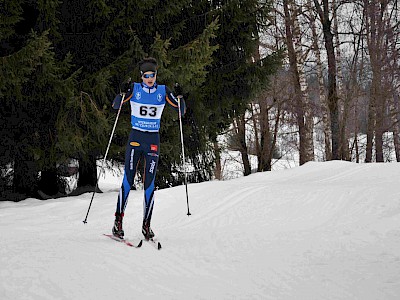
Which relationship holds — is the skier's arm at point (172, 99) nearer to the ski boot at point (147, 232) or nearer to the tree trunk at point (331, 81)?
the ski boot at point (147, 232)

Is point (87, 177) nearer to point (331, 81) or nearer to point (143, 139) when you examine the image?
point (143, 139)

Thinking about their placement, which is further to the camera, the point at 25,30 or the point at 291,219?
the point at 25,30

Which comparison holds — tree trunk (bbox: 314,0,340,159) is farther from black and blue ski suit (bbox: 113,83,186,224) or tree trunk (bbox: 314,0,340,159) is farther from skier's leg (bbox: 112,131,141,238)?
skier's leg (bbox: 112,131,141,238)

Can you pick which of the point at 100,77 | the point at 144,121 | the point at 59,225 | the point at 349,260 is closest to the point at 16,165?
the point at 100,77

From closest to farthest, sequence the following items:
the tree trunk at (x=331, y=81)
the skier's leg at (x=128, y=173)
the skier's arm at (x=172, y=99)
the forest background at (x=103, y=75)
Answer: the skier's leg at (x=128, y=173) < the skier's arm at (x=172, y=99) < the forest background at (x=103, y=75) < the tree trunk at (x=331, y=81)

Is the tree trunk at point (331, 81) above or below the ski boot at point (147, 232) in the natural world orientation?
above

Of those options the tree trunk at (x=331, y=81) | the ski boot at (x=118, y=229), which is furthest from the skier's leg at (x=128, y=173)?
the tree trunk at (x=331, y=81)

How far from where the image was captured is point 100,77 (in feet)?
27.8

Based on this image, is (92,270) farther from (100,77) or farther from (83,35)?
(83,35)

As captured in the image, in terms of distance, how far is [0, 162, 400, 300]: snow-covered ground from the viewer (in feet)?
10.8

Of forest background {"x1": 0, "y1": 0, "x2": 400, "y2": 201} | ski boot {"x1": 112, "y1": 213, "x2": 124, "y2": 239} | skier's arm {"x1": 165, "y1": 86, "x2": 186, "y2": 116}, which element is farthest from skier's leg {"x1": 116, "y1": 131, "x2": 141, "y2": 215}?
forest background {"x1": 0, "y1": 0, "x2": 400, "y2": 201}

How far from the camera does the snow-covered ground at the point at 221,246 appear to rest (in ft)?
10.8

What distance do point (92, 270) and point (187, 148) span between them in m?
7.63

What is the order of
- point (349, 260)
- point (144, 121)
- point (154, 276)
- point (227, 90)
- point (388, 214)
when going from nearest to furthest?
point (154, 276), point (349, 260), point (144, 121), point (388, 214), point (227, 90)
